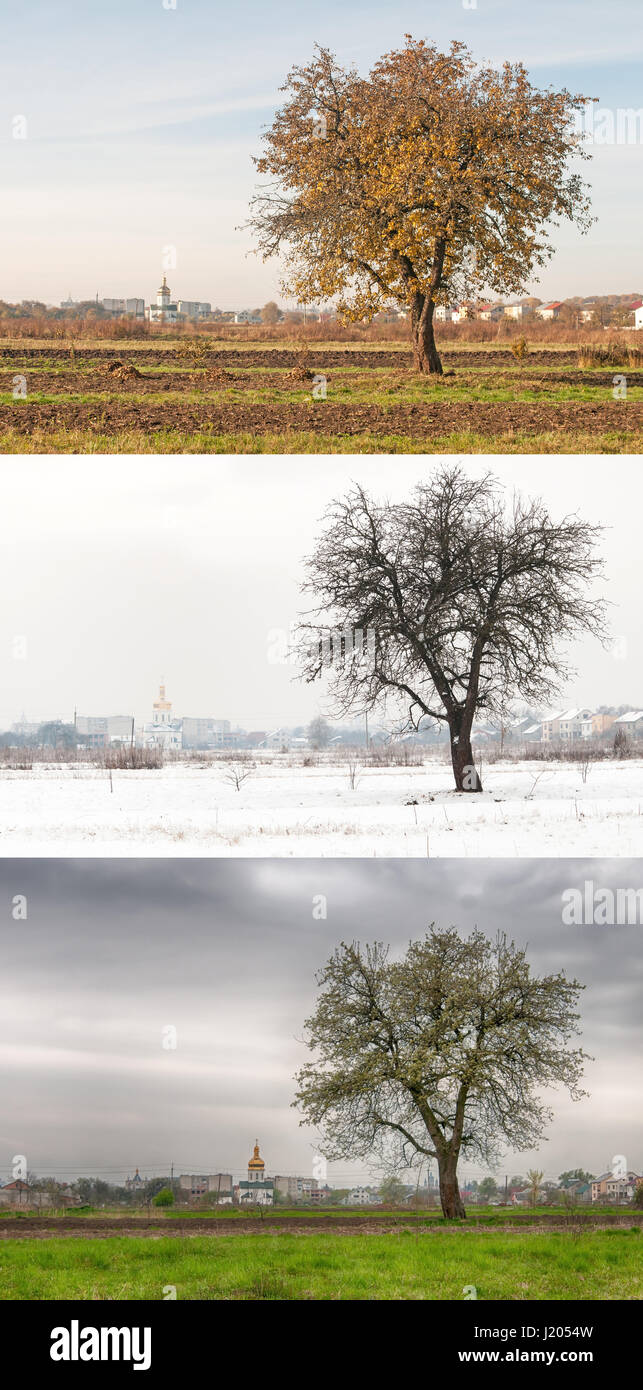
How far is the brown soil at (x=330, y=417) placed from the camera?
16.4 meters

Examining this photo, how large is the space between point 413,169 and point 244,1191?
1581 cm

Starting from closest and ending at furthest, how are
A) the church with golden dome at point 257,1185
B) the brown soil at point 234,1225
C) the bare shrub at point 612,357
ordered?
1. the brown soil at point 234,1225
2. the church with golden dome at point 257,1185
3. the bare shrub at point 612,357

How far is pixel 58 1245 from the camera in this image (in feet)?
43.9

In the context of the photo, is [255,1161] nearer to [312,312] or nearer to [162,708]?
[162,708]

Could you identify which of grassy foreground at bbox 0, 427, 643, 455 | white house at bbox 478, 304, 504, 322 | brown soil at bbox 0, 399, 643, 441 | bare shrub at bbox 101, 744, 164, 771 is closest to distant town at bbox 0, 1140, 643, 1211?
bare shrub at bbox 101, 744, 164, 771

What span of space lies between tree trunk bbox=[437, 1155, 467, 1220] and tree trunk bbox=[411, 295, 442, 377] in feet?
45.4

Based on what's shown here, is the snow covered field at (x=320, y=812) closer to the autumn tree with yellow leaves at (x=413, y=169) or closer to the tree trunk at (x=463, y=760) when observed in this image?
the tree trunk at (x=463, y=760)

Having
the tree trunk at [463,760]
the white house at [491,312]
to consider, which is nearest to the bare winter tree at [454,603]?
the tree trunk at [463,760]

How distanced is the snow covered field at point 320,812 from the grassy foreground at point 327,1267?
14.7ft
